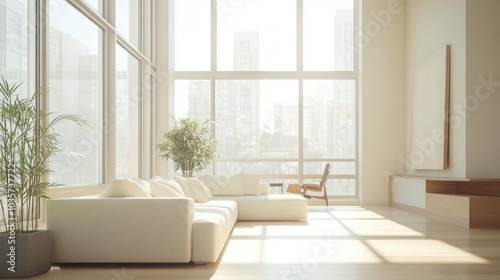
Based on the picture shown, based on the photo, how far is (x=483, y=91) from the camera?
791 centimetres

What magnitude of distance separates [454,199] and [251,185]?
315 centimetres

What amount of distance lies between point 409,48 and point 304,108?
2.58 meters

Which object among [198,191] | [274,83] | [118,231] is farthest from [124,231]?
[274,83]

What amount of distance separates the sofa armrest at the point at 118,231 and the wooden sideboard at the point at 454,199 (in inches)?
179

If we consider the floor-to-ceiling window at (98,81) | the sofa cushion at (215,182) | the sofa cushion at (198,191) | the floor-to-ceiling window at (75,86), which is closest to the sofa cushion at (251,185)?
the sofa cushion at (215,182)

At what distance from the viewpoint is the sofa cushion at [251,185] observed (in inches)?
340

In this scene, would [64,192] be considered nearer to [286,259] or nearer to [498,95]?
[286,259]

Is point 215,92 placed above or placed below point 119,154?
above

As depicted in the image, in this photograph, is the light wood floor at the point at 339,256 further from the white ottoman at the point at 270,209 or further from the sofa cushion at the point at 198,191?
the sofa cushion at the point at 198,191

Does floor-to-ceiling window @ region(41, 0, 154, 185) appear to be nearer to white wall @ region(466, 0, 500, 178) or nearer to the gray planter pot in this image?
the gray planter pot

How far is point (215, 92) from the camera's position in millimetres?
11789

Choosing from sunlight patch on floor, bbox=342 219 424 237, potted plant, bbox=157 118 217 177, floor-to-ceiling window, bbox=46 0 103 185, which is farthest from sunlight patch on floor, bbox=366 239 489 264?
potted plant, bbox=157 118 217 177

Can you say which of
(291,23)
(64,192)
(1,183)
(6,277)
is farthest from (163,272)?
(291,23)

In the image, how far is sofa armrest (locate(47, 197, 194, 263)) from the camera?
4.38 meters
